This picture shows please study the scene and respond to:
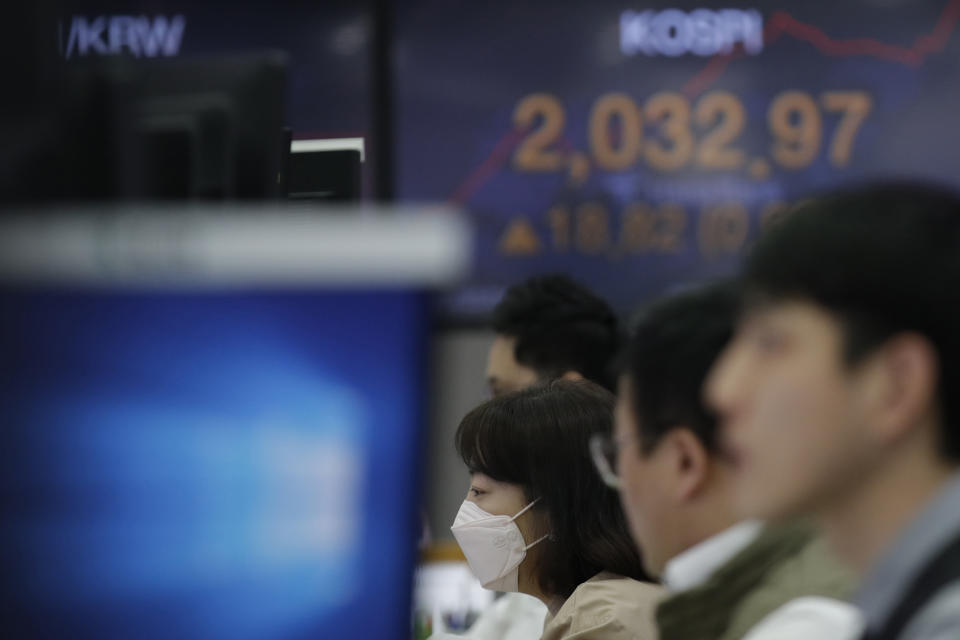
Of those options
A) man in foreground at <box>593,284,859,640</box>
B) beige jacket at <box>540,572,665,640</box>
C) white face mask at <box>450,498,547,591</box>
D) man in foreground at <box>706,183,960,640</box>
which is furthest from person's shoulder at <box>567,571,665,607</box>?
man in foreground at <box>706,183,960,640</box>

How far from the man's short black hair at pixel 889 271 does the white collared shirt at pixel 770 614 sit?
0.37 m

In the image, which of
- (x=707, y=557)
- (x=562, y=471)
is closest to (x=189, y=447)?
(x=707, y=557)

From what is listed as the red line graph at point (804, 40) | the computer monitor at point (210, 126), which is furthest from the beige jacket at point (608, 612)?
the red line graph at point (804, 40)

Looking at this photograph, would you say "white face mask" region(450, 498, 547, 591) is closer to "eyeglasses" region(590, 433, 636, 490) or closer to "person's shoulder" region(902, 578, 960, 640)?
"eyeglasses" region(590, 433, 636, 490)

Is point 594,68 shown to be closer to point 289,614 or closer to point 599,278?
point 599,278

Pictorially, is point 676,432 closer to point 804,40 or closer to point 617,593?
point 617,593

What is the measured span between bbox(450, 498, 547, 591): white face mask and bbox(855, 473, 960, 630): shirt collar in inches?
38.0

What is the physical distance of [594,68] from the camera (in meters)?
3.17

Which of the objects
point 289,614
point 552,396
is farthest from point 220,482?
point 552,396

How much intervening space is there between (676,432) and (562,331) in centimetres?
113

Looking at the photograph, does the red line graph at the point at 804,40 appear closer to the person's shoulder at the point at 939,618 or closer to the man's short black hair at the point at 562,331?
the man's short black hair at the point at 562,331

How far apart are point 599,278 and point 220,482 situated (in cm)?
258

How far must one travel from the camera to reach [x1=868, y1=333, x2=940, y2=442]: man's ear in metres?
0.88

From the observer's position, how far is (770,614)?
132 centimetres
